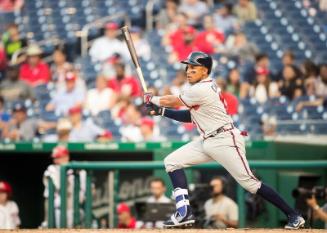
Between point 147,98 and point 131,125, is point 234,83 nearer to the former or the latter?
point 131,125

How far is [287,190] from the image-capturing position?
8.63 meters

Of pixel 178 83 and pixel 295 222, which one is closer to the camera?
pixel 295 222

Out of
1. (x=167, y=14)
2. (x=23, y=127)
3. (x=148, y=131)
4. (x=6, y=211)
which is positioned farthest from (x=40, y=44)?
(x=6, y=211)

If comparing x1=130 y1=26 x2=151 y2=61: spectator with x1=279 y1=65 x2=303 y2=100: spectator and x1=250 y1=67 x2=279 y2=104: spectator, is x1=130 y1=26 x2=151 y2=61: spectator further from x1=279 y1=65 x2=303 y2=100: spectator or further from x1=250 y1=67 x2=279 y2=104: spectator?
x1=279 y1=65 x2=303 y2=100: spectator

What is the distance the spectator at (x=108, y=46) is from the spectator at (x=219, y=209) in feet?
14.9

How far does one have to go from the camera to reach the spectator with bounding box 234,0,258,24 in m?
12.7

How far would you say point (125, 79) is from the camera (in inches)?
456

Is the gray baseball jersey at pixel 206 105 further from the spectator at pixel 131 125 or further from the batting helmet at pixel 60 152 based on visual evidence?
the spectator at pixel 131 125

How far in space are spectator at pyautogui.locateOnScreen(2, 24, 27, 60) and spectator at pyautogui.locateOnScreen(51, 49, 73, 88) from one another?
2.07 feet

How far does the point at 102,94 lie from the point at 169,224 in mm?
5146

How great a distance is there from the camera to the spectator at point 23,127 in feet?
37.1

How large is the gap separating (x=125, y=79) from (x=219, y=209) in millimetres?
3879

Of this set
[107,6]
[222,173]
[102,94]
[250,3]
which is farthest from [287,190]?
[107,6]

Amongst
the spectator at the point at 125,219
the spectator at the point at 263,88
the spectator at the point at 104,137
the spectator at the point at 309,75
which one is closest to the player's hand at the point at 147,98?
the spectator at the point at 125,219
